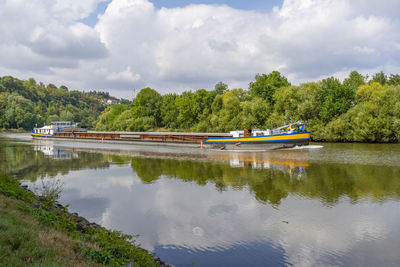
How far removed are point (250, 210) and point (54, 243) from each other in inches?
370

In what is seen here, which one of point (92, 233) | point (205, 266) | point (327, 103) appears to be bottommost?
point (205, 266)

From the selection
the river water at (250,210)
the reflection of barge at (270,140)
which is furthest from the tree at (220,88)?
the river water at (250,210)

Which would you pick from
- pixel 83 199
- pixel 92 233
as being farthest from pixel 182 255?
pixel 83 199

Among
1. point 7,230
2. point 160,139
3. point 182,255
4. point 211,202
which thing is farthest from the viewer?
point 160,139

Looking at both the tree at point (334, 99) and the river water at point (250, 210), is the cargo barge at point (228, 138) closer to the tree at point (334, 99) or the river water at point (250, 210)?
the tree at point (334, 99)

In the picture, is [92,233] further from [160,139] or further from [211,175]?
[160,139]

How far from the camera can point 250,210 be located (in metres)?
14.2

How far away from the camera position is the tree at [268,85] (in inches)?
2859

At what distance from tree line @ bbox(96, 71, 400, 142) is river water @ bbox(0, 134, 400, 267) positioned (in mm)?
26480

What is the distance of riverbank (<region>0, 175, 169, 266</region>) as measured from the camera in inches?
249

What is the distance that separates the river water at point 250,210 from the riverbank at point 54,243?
1.40m

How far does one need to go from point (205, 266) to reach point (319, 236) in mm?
4962

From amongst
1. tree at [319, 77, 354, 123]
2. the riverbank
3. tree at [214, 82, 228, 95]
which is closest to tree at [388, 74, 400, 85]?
tree at [319, 77, 354, 123]

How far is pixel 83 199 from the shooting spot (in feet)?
55.7
